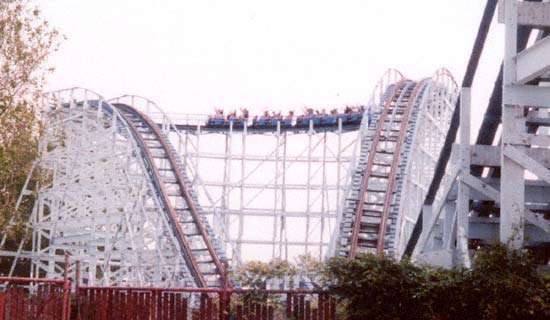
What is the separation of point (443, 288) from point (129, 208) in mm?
15035

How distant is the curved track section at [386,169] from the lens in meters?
16.0

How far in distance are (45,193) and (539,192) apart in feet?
52.9

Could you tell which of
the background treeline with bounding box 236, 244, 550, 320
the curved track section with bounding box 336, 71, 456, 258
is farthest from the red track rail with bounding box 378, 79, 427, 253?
the background treeline with bounding box 236, 244, 550, 320

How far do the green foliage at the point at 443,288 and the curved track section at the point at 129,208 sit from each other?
1089 cm

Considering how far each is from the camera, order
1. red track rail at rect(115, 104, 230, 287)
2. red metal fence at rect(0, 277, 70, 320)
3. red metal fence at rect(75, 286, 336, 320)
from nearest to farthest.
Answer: red metal fence at rect(75, 286, 336, 320) → red metal fence at rect(0, 277, 70, 320) → red track rail at rect(115, 104, 230, 287)

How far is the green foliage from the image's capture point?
6867 millimetres

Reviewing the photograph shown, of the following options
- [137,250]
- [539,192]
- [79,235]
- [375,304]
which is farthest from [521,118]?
[79,235]

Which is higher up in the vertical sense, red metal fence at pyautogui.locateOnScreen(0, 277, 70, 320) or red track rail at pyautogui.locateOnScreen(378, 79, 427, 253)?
red track rail at pyautogui.locateOnScreen(378, 79, 427, 253)

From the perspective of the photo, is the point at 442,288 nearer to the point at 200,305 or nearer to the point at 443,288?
the point at 443,288

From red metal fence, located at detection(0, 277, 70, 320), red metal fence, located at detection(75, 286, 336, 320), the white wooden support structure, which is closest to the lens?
red metal fence, located at detection(75, 286, 336, 320)

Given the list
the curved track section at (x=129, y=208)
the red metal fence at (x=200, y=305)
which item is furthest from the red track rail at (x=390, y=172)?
the red metal fence at (x=200, y=305)

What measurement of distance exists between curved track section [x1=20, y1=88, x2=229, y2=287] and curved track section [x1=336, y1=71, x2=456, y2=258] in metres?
3.73

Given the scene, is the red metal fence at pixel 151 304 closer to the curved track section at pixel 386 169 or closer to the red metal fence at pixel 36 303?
the red metal fence at pixel 36 303

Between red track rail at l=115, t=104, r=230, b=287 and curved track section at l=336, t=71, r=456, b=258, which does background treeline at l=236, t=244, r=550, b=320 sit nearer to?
curved track section at l=336, t=71, r=456, b=258
